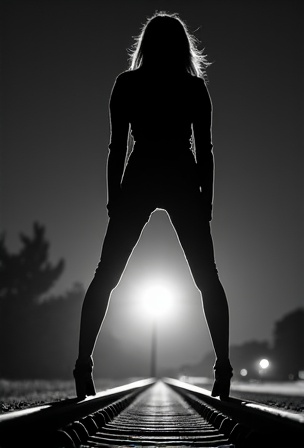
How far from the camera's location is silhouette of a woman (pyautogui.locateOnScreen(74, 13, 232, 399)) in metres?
3.55

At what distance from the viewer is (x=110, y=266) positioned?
3.57 meters

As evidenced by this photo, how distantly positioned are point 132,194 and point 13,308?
44.2m

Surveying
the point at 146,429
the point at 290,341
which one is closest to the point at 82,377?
the point at 146,429

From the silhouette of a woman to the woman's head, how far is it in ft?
0.21

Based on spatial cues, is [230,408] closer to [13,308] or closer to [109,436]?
[109,436]

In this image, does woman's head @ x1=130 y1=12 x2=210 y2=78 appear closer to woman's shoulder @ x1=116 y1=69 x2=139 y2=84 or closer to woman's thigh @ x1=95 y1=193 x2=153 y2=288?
woman's shoulder @ x1=116 y1=69 x2=139 y2=84

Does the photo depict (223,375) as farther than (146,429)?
Yes

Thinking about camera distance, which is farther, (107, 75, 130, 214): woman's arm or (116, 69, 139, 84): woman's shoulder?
(116, 69, 139, 84): woman's shoulder

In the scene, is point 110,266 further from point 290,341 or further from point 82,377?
point 290,341

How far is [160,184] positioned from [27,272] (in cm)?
4907

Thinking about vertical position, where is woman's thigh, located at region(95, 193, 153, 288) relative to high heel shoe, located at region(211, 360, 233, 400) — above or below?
above

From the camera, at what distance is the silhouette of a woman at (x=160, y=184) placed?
3.55 metres

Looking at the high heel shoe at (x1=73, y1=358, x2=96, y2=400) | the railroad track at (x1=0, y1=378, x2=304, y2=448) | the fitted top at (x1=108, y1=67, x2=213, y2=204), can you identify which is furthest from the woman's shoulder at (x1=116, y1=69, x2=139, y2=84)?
the railroad track at (x1=0, y1=378, x2=304, y2=448)

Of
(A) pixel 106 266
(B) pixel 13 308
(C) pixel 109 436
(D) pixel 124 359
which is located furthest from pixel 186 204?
(D) pixel 124 359
